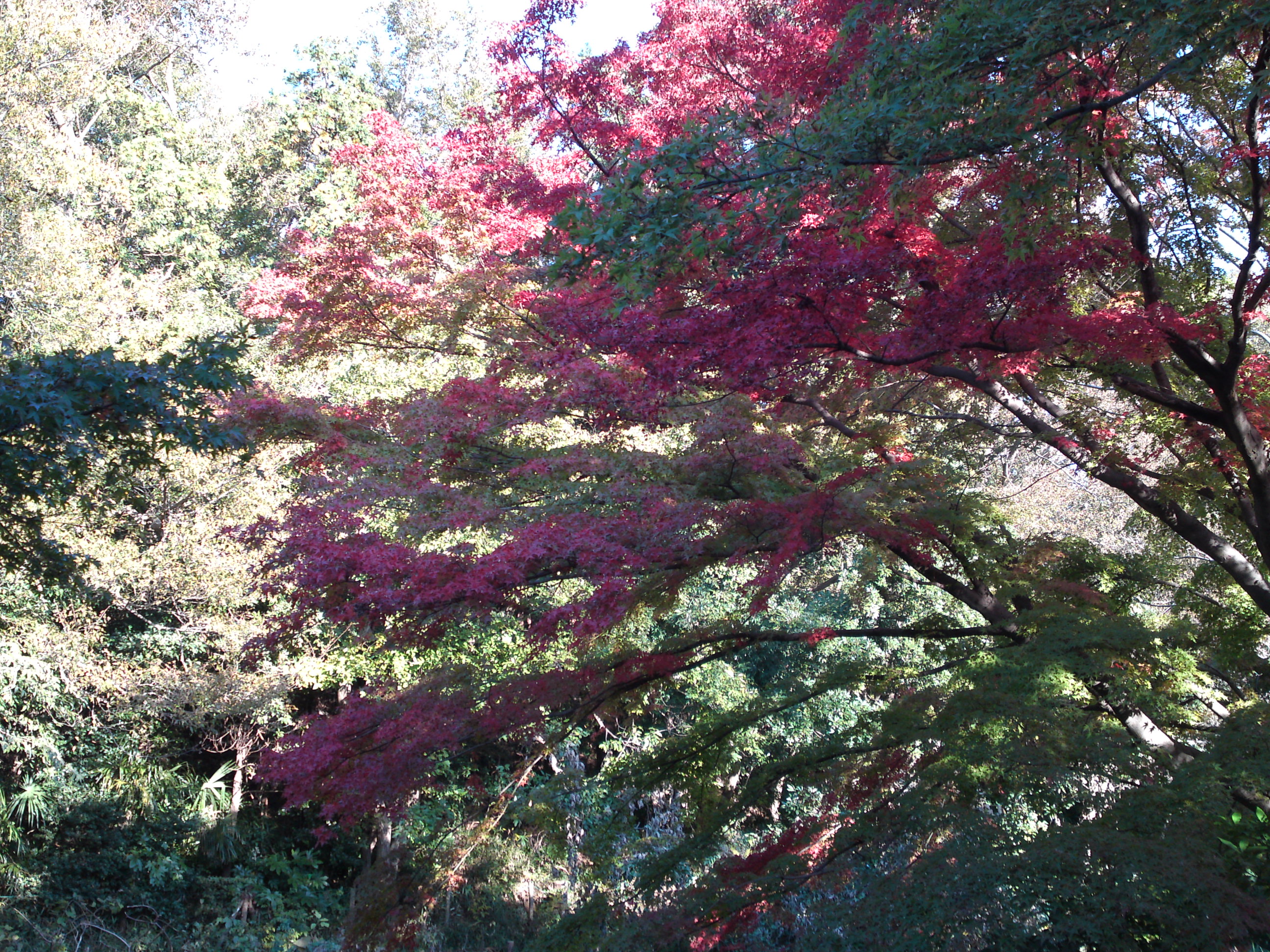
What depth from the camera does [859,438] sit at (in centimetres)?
555

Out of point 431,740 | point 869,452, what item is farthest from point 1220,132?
point 431,740

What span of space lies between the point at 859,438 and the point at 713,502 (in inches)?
50.9

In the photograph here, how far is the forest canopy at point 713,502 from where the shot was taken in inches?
128

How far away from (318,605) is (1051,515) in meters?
13.5

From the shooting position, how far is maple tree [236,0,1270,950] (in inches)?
125

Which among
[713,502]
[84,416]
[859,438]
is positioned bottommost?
[713,502]

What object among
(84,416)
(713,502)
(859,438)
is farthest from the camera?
(859,438)

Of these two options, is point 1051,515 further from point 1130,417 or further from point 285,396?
point 285,396

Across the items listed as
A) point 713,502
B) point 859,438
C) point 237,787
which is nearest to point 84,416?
point 713,502

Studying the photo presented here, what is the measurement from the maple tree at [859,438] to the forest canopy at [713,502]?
0.03 meters

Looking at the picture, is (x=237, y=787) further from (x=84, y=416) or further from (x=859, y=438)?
(x=859, y=438)

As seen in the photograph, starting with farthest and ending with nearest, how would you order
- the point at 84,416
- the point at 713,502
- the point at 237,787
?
the point at 237,787, the point at 713,502, the point at 84,416

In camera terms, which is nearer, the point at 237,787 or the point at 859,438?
the point at 859,438

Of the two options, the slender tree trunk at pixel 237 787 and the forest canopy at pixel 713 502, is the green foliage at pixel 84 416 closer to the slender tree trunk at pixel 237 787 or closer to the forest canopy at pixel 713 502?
the forest canopy at pixel 713 502
